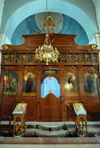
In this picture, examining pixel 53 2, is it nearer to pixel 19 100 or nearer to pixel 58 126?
pixel 19 100

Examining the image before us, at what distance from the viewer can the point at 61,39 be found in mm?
7125

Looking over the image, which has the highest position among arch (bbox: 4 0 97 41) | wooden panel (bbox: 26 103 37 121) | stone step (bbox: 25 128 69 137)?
arch (bbox: 4 0 97 41)

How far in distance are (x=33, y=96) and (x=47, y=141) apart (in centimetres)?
419

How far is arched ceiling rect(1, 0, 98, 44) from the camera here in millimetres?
7688

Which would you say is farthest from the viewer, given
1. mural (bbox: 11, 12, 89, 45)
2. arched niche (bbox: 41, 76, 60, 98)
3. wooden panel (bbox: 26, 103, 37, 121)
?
mural (bbox: 11, 12, 89, 45)

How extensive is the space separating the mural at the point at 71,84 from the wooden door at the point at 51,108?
2.86 ft

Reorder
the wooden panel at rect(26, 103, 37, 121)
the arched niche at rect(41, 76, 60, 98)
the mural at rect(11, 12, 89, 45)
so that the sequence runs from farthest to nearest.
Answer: the mural at rect(11, 12, 89, 45), the arched niche at rect(41, 76, 60, 98), the wooden panel at rect(26, 103, 37, 121)

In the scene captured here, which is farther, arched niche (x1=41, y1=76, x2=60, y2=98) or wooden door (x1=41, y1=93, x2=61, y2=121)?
arched niche (x1=41, y1=76, x2=60, y2=98)

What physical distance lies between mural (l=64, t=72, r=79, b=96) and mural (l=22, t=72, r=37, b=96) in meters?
2.02

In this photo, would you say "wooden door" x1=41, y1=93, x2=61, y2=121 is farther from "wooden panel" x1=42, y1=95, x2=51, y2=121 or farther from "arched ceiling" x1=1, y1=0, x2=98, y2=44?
"arched ceiling" x1=1, y1=0, x2=98, y2=44

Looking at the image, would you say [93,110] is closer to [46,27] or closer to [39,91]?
[39,91]

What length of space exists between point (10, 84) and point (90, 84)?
523 cm

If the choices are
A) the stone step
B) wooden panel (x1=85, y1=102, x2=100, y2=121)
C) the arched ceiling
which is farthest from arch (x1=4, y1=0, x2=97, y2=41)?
the stone step

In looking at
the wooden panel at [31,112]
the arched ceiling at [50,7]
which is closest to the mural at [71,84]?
the wooden panel at [31,112]
